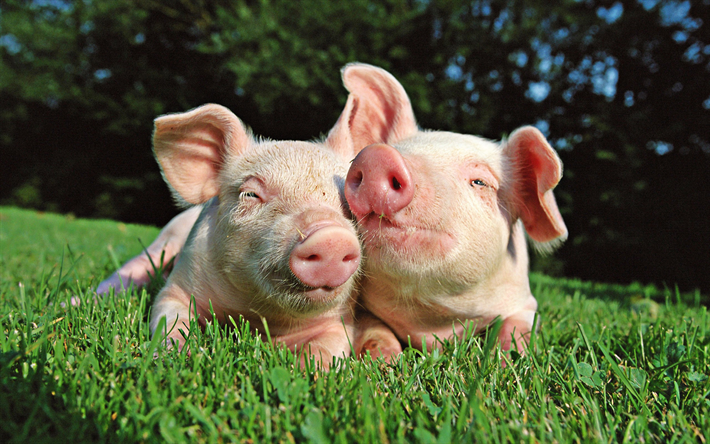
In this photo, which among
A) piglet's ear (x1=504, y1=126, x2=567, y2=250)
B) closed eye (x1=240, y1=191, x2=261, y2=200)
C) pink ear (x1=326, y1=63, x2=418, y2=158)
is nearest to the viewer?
closed eye (x1=240, y1=191, x2=261, y2=200)

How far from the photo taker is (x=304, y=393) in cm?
135

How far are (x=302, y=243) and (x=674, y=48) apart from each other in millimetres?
16230

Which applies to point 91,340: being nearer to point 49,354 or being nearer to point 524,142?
point 49,354

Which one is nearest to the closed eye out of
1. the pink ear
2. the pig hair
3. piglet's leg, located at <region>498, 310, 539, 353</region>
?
the pink ear

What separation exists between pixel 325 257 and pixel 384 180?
1.26 ft

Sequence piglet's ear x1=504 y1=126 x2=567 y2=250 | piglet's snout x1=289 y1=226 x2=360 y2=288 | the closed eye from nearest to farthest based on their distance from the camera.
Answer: piglet's snout x1=289 y1=226 x2=360 y2=288 < the closed eye < piglet's ear x1=504 y1=126 x2=567 y2=250

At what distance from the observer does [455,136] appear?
243 centimetres

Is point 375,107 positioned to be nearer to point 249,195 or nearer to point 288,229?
point 249,195

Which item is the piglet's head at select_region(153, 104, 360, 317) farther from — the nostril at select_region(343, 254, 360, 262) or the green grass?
the green grass

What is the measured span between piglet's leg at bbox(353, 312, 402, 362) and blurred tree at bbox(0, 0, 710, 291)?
34.6ft

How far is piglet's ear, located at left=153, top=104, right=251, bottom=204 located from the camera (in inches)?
87.7

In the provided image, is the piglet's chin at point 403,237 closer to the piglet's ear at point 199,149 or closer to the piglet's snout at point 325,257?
the piglet's snout at point 325,257

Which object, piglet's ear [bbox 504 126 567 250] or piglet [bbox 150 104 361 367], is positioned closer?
Result: piglet [bbox 150 104 361 367]

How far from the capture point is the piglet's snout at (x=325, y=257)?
162 centimetres
